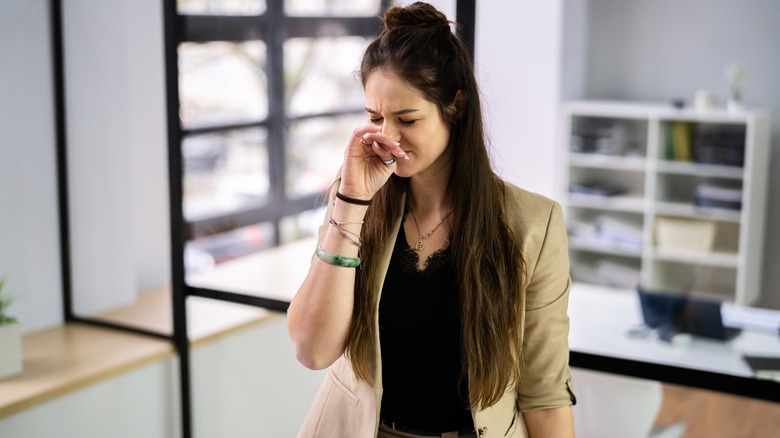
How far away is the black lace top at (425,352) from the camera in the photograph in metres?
1.40

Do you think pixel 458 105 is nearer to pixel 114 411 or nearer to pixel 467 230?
pixel 467 230

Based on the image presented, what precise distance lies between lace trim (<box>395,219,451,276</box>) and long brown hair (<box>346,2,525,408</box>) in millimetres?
27

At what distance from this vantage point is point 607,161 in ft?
17.8

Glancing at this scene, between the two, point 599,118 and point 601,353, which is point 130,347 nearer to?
point 601,353

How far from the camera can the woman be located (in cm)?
134

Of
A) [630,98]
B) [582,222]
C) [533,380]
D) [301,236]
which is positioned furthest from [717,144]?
[533,380]

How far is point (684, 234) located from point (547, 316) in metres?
4.08

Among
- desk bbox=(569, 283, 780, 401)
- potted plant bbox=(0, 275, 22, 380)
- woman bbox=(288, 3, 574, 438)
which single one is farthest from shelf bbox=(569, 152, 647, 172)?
woman bbox=(288, 3, 574, 438)

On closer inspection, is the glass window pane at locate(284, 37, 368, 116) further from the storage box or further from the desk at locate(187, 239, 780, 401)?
the storage box

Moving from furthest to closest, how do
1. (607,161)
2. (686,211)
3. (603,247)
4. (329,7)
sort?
(603,247)
(607,161)
(686,211)
(329,7)

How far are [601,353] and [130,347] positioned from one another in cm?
148

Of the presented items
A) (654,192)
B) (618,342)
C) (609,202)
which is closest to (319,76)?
(618,342)

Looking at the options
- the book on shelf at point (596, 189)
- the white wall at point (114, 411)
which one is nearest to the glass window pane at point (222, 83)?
the white wall at point (114, 411)

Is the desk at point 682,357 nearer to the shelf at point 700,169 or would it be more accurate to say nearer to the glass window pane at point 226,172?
the glass window pane at point 226,172
